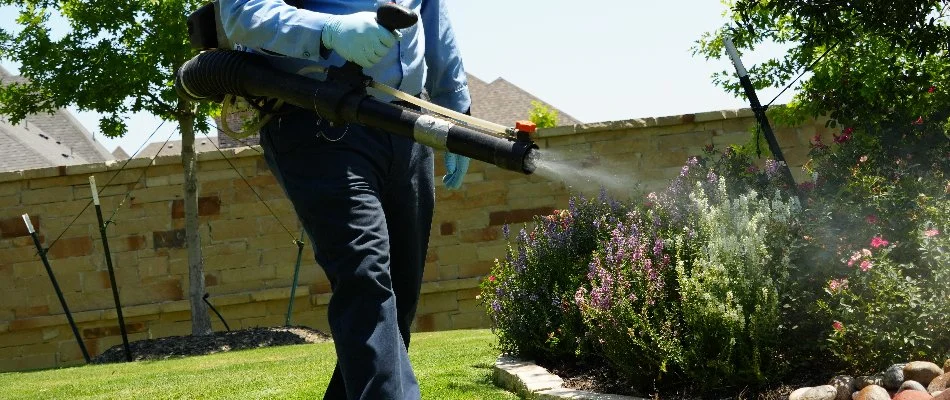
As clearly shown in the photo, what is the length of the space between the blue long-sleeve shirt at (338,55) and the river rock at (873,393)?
5.94 feet

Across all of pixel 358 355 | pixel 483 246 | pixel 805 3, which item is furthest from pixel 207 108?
pixel 358 355

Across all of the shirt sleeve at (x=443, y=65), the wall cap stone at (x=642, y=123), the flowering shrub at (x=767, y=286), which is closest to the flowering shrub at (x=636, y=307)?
the flowering shrub at (x=767, y=286)

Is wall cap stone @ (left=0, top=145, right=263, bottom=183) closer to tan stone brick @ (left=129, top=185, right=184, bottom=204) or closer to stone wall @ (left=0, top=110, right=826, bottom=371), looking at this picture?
stone wall @ (left=0, top=110, right=826, bottom=371)

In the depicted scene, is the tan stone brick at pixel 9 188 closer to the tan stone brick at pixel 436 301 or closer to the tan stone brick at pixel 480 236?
the tan stone brick at pixel 436 301

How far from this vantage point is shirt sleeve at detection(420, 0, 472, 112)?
395 cm

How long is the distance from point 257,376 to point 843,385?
397cm

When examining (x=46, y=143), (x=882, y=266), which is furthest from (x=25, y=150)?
(x=882, y=266)

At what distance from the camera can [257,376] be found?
24.1 feet

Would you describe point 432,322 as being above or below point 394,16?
below

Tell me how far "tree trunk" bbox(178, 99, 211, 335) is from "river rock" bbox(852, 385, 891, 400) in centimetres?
1010

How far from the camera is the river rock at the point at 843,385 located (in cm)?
449

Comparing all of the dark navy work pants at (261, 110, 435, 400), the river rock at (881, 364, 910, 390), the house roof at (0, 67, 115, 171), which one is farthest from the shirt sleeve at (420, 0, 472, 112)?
→ the house roof at (0, 67, 115, 171)

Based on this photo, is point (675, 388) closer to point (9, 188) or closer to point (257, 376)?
point (257, 376)

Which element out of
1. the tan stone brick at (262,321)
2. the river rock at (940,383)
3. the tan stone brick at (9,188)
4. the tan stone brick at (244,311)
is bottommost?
the tan stone brick at (262,321)
